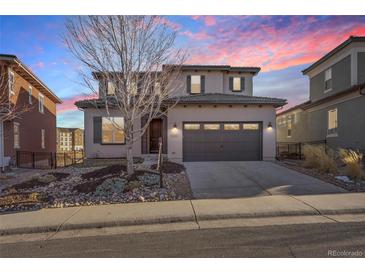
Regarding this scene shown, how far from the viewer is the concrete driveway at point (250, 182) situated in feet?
27.8

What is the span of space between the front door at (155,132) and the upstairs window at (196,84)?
374 centimetres

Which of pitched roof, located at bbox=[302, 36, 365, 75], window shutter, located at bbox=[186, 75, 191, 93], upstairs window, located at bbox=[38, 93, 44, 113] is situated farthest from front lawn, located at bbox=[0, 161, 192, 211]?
upstairs window, located at bbox=[38, 93, 44, 113]

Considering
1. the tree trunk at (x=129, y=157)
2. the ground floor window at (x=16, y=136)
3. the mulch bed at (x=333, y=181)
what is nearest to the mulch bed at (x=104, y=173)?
the tree trunk at (x=129, y=157)

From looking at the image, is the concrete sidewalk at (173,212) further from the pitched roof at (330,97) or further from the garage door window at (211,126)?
the pitched roof at (330,97)

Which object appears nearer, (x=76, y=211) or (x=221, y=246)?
(x=221, y=246)

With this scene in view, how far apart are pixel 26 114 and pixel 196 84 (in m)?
12.1

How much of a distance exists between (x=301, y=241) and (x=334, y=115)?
52.1 feet

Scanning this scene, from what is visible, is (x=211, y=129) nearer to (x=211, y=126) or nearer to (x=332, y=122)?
(x=211, y=126)

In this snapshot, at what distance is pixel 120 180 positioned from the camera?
944 cm

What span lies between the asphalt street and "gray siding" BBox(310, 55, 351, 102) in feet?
47.4

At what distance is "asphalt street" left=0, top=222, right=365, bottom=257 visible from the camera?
14.3 ft

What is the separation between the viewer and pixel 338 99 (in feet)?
56.2

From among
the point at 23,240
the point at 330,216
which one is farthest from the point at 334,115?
the point at 23,240

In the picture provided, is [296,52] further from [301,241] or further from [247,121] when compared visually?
[301,241]
